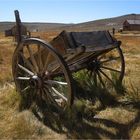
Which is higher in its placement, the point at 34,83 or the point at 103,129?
the point at 34,83

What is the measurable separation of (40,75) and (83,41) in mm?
990

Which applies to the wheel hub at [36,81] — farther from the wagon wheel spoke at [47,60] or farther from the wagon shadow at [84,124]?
the wagon shadow at [84,124]

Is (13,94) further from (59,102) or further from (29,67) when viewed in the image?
(59,102)

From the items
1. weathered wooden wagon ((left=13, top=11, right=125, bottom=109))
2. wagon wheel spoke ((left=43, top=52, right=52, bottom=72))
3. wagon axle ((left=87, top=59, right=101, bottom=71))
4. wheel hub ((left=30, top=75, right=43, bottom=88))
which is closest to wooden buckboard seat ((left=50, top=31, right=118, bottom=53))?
weathered wooden wagon ((left=13, top=11, right=125, bottom=109))

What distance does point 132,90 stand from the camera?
7352 mm

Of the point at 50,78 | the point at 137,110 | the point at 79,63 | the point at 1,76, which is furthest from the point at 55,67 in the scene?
the point at 1,76

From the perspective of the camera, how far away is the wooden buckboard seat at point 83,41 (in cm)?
570

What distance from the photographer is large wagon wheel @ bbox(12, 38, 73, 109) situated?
18.8ft

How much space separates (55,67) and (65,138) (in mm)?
1352

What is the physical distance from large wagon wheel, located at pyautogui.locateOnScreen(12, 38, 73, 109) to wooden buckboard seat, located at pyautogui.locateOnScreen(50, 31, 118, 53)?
26 centimetres

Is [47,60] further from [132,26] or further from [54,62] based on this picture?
[132,26]

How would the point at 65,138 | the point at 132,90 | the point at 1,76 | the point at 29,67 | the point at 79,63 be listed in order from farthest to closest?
the point at 1,76, the point at 132,90, the point at 79,63, the point at 29,67, the point at 65,138

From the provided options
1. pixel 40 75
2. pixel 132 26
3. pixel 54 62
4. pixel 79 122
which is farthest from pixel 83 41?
pixel 132 26

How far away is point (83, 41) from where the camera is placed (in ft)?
19.5
